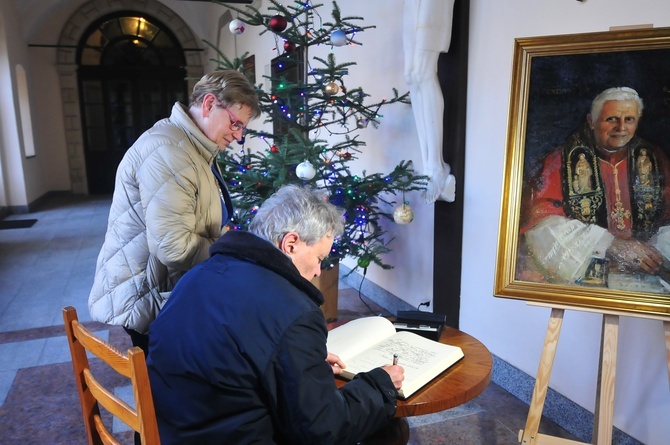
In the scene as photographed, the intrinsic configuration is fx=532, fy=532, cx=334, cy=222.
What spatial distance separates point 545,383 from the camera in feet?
5.65

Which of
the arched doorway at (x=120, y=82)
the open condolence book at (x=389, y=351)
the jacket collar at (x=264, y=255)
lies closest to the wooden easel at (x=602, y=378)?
the open condolence book at (x=389, y=351)

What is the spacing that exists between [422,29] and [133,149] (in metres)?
1.58

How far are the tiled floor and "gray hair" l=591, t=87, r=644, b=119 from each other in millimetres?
1390

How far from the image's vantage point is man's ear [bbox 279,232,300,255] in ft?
3.94

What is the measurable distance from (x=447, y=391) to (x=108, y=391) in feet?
2.52

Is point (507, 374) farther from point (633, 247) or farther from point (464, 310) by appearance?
point (633, 247)

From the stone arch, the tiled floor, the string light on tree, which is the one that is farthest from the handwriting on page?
the stone arch

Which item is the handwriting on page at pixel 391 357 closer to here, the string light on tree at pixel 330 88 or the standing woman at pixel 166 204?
the standing woman at pixel 166 204

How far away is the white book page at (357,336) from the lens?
1.44 metres

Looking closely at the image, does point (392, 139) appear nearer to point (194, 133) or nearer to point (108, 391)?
point (194, 133)

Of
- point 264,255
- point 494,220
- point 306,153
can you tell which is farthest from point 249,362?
point 494,220

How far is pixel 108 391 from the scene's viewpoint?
3.62 feet

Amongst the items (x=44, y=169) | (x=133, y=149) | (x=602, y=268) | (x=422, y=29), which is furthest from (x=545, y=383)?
(x=44, y=169)

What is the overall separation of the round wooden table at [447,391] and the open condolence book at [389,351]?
0.06 feet
